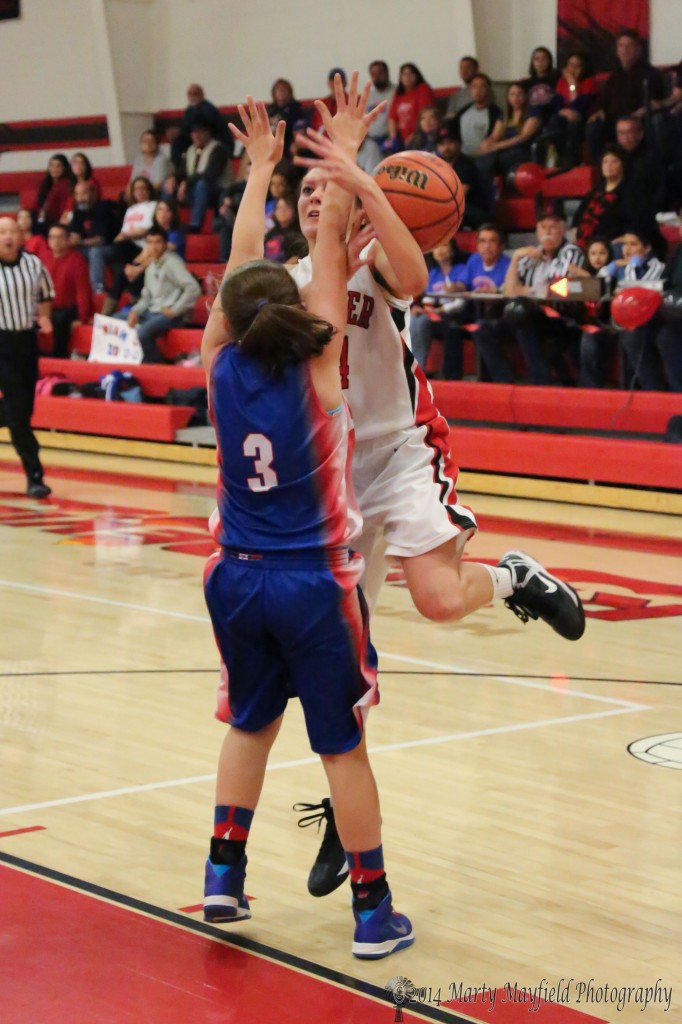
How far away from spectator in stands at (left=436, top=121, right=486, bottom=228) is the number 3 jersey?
31.9 ft

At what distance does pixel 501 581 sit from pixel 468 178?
9.25 meters

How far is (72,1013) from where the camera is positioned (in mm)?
2750

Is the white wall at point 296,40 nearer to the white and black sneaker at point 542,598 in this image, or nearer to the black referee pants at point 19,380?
the black referee pants at point 19,380

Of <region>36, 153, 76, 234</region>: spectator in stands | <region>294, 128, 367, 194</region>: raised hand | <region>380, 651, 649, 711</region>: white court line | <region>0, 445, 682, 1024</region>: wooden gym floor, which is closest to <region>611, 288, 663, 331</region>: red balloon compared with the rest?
<region>0, 445, 682, 1024</region>: wooden gym floor

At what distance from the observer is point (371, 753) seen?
4.57 metres

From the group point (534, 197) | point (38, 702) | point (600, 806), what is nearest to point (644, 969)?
point (600, 806)

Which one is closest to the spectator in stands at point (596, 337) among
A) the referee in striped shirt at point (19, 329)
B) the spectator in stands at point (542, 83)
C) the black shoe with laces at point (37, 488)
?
the spectator in stands at point (542, 83)

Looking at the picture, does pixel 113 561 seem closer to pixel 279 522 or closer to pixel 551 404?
pixel 551 404

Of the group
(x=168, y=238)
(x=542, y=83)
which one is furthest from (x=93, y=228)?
(x=542, y=83)

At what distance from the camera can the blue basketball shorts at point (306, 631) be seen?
3.02 meters

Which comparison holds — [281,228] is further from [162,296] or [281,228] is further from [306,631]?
[306,631]

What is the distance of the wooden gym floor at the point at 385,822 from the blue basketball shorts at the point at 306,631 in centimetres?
Result: 50

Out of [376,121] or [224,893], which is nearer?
[224,893]

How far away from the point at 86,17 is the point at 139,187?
155 inches
